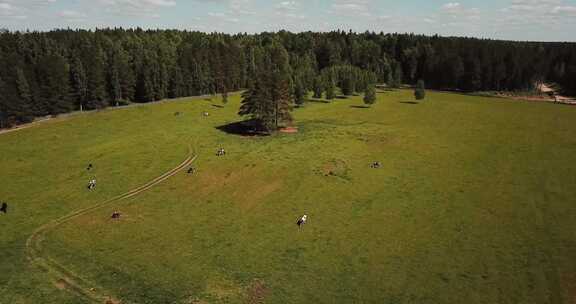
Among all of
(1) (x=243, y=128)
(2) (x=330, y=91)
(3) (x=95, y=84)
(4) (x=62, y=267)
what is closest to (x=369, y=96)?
(2) (x=330, y=91)

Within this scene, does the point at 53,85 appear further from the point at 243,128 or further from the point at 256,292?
the point at 256,292

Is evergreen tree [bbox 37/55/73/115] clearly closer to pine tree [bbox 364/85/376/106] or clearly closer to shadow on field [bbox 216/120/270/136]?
shadow on field [bbox 216/120/270/136]

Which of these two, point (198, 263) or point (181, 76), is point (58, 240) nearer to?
point (198, 263)

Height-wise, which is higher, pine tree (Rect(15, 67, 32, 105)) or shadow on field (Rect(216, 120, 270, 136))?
pine tree (Rect(15, 67, 32, 105))

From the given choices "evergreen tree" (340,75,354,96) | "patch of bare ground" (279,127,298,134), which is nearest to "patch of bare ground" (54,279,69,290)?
"patch of bare ground" (279,127,298,134)

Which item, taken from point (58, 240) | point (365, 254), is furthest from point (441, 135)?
point (58, 240)
